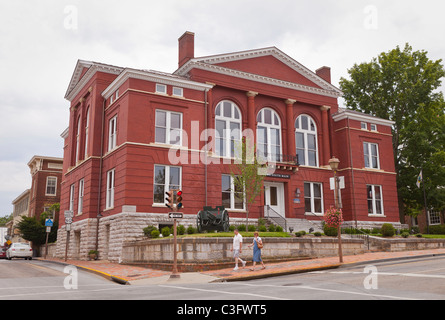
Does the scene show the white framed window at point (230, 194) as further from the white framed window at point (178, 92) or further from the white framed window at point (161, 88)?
the white framed window at point (161, 88)

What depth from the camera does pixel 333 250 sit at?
24609 millimetres

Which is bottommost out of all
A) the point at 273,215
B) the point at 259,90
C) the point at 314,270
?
the point at 314,270

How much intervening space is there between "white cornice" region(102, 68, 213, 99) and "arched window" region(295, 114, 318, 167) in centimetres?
970

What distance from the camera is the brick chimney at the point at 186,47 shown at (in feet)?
108

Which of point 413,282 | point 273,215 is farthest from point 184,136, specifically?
point 413,282

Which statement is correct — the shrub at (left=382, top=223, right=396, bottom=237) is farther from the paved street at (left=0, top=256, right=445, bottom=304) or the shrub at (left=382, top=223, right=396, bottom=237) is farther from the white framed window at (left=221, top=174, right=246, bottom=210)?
the paved street at (left=0, top=256, right=445, bottom=304)

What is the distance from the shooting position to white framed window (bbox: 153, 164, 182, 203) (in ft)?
91.0

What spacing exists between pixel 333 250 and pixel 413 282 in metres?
12.0

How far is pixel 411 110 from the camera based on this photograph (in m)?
44.2

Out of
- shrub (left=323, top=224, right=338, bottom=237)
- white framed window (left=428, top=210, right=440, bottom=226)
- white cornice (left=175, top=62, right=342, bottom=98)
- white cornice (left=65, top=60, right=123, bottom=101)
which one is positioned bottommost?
shrub (left=323, top=224, right=338, bottom=237)

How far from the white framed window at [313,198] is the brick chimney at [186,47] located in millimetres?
14221

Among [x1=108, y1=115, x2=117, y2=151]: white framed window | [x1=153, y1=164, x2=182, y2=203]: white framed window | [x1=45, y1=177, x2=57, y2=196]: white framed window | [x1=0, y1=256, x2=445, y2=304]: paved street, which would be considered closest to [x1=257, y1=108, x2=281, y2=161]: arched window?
[x1=153, y1=164, x2=182, y2=203]: white framed window

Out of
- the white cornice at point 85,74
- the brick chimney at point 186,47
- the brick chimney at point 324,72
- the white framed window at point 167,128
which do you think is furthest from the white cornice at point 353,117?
the white cornice at point 85,74
